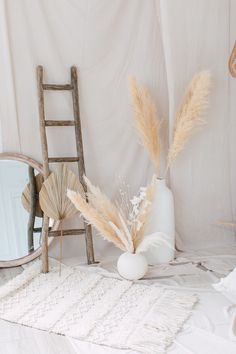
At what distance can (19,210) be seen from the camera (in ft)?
8.26

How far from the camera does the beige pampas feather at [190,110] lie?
2.45m

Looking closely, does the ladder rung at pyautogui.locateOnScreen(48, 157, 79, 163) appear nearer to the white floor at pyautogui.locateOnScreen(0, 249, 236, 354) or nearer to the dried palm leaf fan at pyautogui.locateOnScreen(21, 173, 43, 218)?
the dried palm leaf fan at pyautogui.locateOnScreen(21, 173, 43, 218)

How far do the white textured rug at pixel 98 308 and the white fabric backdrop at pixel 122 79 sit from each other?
0.45 m

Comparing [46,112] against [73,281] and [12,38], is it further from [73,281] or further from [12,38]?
[73,281]

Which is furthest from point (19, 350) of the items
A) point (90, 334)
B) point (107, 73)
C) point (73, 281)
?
point (107, 73)

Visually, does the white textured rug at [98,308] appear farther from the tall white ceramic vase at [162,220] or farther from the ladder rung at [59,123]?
the ladder rung at [59,123]

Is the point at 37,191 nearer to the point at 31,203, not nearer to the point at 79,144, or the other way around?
the point at 31,203

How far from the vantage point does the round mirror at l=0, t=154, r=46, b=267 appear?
2498mm

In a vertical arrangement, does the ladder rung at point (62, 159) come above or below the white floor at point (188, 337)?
above

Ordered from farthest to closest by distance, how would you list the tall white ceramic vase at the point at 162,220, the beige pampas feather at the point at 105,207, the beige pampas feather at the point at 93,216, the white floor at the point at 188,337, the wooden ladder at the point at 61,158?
the tall white ceramic vase at the point at 162,220, the wooden ladder at the point at 61,158, the beige pampas feather at the point at 105,207, the beige pampas feather at the point at 93,216, the white floor at the point at 188,337

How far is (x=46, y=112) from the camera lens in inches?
100

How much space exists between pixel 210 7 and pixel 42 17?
1014mm

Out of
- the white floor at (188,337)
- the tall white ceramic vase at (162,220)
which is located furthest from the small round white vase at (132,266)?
the tall white ceramic vase at (162,220)

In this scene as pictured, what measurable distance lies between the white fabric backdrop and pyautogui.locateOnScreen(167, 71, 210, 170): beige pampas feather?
140 millimetres
